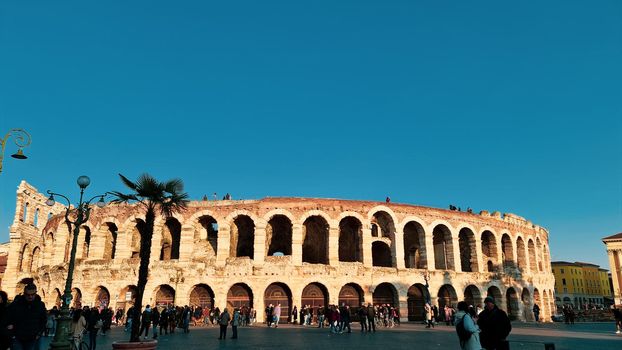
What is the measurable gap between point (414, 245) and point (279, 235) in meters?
11.1

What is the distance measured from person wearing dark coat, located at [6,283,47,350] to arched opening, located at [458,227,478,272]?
32.5 metres

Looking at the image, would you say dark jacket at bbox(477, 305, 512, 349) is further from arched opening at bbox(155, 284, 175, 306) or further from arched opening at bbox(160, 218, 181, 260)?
arched opening at bbox(160, 218, 181, 260)

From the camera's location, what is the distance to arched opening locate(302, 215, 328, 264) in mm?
33375

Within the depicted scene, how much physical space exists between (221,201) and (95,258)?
10020 mm

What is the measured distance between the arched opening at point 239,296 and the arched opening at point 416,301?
37.1ft

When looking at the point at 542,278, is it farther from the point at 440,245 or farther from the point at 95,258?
the point at 95,258

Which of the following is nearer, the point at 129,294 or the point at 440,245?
the point at 129,294

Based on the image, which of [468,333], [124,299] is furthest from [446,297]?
[468,333]

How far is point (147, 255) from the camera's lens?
14.3m

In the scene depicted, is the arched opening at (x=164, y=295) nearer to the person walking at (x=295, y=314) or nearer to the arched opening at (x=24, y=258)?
the person walking at (x=295, y=314)

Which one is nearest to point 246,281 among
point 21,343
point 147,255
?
point 147,255

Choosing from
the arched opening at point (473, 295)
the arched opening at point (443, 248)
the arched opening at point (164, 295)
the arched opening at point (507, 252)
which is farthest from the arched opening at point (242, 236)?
the arched opening at point (507, 252)

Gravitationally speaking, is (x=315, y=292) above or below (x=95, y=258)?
below

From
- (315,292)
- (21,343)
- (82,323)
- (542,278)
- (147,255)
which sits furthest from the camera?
(542,278)
